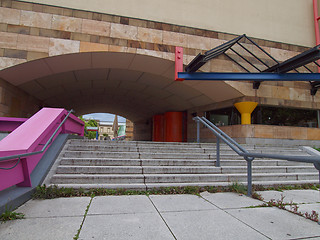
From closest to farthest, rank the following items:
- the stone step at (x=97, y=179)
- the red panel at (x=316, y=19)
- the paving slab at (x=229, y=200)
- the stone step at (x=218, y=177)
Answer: the paving slab at (x=229, y=200) < the stone step at (x=97, y=179) < the stone step at (x=218, y=177) < the red panel at (x=316, y=19)

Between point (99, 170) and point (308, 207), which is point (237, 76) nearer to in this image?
point (308, 207)

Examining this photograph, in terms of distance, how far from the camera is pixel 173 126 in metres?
16.1

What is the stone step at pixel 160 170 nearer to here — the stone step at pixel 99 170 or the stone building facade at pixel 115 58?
the stone step at pixel 99 170

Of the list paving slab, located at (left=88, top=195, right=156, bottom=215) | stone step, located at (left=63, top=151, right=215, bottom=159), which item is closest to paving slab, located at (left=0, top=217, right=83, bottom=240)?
paving slab, located at (left=88, top=195, right=156, bottom=215)

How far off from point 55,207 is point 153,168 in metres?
2.24

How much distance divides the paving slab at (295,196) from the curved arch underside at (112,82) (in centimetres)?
648

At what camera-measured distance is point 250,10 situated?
37.3ft

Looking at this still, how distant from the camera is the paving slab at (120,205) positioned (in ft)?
10.00

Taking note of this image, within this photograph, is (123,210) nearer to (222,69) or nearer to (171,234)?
(171,234)

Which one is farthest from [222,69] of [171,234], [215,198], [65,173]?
[171,234]

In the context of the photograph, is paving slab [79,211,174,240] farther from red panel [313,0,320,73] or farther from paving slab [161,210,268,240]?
red panel [313,0,320,73]

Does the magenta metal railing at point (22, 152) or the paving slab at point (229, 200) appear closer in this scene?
the magenta metal railing at point (22, 152)

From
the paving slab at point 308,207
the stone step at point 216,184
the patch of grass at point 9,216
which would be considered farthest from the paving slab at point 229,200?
the patch of grass at point 9,216

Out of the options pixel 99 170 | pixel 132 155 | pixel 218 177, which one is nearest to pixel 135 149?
pixel 132 155
